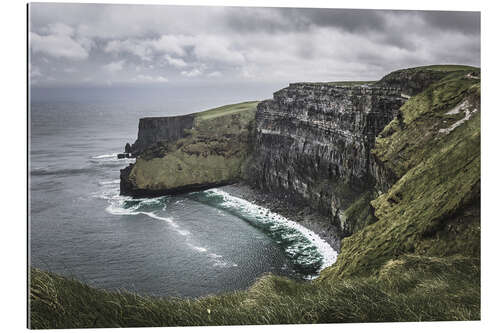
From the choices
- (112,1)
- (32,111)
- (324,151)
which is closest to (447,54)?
(112,1)

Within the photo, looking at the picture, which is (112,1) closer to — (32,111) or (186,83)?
(32,111)

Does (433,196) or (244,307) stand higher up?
(433,196)

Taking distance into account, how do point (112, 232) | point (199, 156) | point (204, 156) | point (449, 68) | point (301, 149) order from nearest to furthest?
1. point (449, 68)
2. point (112, 232)
3. point (301, 149)
4. point (199, 156)
5. point (204, 156)

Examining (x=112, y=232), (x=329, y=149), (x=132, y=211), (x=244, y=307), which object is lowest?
(x=112, y=232)

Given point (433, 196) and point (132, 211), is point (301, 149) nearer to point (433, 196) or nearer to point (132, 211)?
point (132, 211)

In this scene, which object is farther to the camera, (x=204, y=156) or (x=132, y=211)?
(x=204, y=156)

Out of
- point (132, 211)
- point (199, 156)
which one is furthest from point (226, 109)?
point (199, 156)

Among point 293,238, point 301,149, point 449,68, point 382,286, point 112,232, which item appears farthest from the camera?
point 301,149

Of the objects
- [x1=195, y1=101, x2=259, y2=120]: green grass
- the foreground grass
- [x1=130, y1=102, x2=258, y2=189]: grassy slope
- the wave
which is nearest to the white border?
the foreground grass
